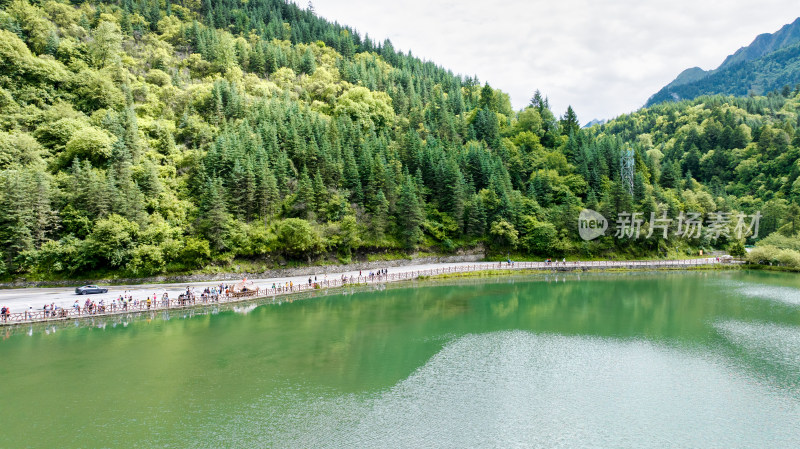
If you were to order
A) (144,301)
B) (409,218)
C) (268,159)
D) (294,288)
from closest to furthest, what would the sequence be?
(144,301) < (294,288) < (268,159) < (409,218)

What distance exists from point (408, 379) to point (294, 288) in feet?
86.5

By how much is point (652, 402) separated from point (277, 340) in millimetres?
23111

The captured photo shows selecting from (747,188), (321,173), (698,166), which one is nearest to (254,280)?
(321,173)

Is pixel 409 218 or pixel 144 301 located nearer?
pixel 144 301

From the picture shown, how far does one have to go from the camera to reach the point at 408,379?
Result: 22828mm

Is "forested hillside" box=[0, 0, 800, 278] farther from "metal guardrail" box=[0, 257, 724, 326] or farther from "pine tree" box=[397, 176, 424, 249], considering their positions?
"metal guardrail" box=[0, 257, 724, 326]

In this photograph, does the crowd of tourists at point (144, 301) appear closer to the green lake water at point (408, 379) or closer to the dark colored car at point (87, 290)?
the green lake water at point (408, 379)

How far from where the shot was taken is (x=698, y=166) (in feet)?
382

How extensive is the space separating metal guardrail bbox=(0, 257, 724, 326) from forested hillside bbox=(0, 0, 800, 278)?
5795 millimetres

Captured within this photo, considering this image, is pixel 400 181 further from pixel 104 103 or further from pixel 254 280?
pixel 104 103

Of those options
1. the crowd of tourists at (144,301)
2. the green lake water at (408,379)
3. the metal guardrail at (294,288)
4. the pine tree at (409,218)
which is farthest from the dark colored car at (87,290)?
the pine tree at (409,218)

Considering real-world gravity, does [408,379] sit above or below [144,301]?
below

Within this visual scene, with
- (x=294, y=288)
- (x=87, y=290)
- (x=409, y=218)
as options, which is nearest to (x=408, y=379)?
(x=294, y=288)

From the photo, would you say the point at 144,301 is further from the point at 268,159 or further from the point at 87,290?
the point at 268,159
